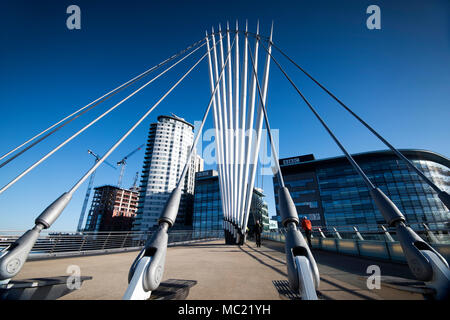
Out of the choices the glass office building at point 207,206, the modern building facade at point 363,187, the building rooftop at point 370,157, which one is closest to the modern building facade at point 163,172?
the glass office building at point 207,206

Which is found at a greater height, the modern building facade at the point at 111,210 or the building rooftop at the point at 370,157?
the building rooftop at the point at 370,157

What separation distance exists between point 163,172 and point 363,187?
97490mm

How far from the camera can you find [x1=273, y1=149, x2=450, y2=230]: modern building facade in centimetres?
5065

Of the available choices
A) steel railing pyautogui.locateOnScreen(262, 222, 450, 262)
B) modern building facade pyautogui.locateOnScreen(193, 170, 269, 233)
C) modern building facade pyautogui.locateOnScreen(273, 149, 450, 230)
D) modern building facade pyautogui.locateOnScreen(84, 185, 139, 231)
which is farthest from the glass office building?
modern building facade pyautogui.locateOnScreen(84, 185, 139, 231)

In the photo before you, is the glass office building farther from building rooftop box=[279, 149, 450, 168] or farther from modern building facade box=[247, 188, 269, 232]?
building rooftop box=[279, 149, 450, 168]

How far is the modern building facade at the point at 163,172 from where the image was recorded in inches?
3819

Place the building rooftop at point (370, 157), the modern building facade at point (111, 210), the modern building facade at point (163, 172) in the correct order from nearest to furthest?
the building rooftop at point (370, 157), the modern building facade at point (163, 172), the modern building facade at point (111, 210)

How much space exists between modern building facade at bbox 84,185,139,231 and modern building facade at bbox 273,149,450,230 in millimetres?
112907

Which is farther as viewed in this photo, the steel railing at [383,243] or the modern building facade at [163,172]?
the modern building facade at [163,172]

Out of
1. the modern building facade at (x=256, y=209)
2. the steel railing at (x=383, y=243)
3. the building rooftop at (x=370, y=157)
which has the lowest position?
the steel railing at (x=383, y=243)

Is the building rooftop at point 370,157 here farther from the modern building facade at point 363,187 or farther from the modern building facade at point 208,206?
A: the modern building facade at point 208,206

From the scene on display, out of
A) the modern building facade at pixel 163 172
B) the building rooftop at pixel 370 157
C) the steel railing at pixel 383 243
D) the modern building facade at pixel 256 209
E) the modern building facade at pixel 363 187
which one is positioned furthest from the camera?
the modern building facade at pixel 163 172

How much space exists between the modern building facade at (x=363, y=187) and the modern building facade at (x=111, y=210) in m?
113
